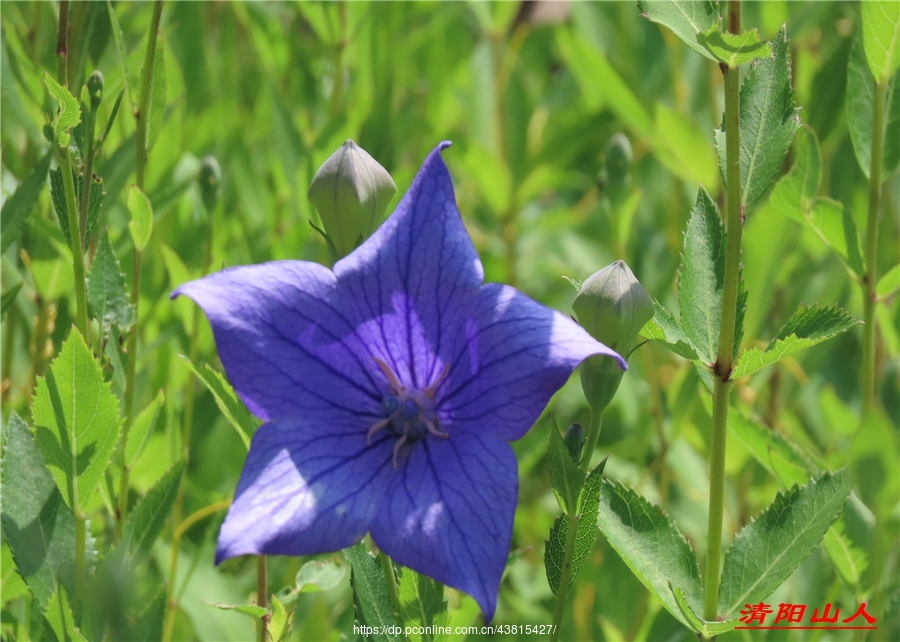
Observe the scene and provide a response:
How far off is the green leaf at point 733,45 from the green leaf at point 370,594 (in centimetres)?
55

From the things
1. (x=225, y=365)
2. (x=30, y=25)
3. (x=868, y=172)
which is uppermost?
(x=30, y=25)

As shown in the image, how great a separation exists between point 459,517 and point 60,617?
420mm

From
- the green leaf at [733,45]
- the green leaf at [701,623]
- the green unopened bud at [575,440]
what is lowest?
the green leaf at [701,623]

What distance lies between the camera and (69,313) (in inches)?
65.1

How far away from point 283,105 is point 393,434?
0.97m

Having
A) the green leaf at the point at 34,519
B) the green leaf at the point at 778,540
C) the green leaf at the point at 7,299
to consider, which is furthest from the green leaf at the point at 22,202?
Answer: the green leaf at the point at 778,540

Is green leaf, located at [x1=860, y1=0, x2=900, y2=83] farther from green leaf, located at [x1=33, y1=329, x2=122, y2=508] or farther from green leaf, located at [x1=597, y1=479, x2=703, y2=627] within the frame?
green leaf, located at [x1=33, y1=329, x2=122, y2=508]

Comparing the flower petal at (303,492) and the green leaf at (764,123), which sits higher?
the green leaf at (764,123)

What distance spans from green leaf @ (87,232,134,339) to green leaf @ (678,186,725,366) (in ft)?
1.99

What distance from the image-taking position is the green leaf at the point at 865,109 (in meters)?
1.32

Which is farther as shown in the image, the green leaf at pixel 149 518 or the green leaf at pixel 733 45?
the green leaf at pixel 149 518

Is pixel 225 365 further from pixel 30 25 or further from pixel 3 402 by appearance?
pixel 30 25

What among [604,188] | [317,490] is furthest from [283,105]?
[317,490]

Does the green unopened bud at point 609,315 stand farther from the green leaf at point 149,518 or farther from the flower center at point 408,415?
the green leaf at point 149,518
